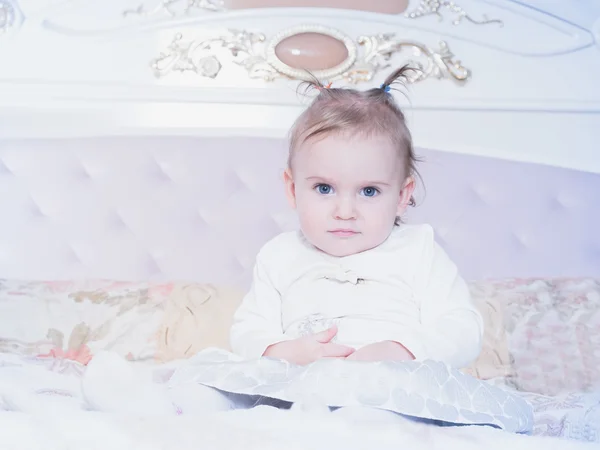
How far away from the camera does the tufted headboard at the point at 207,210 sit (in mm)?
2447

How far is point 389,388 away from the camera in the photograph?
1081 mm

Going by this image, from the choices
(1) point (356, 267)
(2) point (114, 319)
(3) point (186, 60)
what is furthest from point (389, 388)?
(3) point (186, 60)

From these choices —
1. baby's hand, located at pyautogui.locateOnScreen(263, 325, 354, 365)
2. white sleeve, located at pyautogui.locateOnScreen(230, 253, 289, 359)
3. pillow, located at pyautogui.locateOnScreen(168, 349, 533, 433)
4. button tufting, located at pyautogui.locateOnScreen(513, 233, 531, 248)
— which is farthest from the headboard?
pillow, located at pyautogui.locateOnScreen(168, 349, 533, 433)

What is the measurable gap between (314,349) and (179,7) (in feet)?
5.65

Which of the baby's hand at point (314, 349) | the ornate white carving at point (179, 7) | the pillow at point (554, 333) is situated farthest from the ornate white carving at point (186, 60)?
the baby's hand at point (314, 349)

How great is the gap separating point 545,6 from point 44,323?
2.06 m

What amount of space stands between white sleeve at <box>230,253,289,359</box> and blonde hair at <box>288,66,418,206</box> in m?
0.29

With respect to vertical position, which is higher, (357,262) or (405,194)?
(405,194)

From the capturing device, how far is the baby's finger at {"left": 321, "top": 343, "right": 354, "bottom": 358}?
1306 millimetres

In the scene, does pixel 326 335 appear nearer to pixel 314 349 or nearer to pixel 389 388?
pixel 314 349

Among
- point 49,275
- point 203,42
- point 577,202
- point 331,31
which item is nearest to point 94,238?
point 49,275

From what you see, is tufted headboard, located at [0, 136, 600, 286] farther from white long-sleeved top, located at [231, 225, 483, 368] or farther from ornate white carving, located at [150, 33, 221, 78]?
white long-sleeved top, located at [231, 225, 483, 368]

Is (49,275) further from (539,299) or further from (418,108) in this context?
(539,299)

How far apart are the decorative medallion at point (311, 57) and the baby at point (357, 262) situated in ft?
3.24
